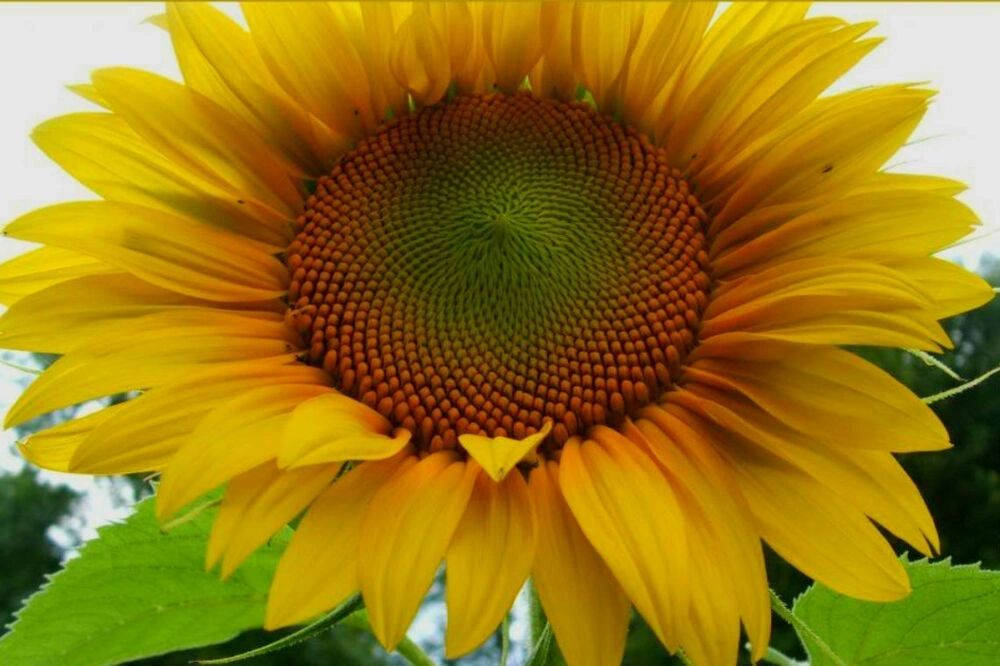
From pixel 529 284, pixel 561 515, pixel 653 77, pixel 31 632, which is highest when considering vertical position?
pixel 653 77

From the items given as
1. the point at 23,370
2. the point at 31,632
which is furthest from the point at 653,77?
the point at 31,632

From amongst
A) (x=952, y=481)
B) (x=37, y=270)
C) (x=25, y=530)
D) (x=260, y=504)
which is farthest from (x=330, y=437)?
(x=25, y=530)

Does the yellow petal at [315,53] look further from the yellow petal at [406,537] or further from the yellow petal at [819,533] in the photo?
the yellow petal at [819,533]

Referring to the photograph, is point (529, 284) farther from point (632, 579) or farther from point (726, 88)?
point (632, 579)

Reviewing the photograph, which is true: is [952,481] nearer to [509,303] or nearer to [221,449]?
[509,303]

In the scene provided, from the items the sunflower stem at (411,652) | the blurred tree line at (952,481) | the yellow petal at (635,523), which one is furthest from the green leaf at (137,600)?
the blurred tree line at (952,481)
